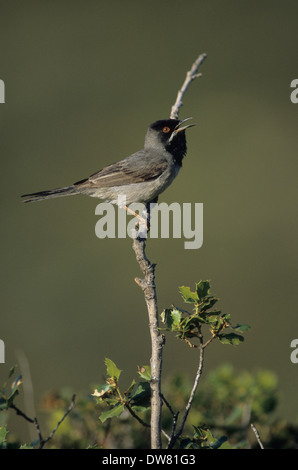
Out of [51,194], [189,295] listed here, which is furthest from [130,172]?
[189,295]

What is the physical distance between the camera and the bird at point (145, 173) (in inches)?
200

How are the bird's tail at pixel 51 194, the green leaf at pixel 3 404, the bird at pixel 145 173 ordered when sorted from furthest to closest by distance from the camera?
the bird at pixel 145 173
the bird's tail at pixel 51 194
the green leaf at pixel 3 404

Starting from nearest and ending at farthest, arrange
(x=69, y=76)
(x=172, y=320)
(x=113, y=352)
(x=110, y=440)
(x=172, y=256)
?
1. (x=172, y=320)
2. (x=110, y=440)
3. (x=113, y=352)
4. (x=172, y=256)
5. (x=69, y=76)

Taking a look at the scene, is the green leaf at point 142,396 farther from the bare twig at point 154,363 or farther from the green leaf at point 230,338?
the green leaf at point 230,338

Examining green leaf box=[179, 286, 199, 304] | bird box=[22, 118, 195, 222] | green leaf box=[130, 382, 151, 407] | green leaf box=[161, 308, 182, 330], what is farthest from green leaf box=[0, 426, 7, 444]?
bird box=[22, 118, 195, 222]

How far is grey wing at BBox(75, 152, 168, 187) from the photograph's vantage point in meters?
5.09

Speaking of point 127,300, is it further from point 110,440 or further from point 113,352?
point 110,440

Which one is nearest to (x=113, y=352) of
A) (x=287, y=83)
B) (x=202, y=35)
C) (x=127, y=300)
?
(x=127, y=300)

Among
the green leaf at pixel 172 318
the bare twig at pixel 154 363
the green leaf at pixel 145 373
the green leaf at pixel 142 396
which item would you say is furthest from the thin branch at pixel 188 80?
the green leaf at pixel 142 396

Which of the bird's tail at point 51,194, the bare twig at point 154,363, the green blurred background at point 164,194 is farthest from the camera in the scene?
the green blurred background at point 164,194

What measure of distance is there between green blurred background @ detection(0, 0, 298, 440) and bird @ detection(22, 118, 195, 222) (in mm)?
2676

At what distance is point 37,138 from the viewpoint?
43.4 ft

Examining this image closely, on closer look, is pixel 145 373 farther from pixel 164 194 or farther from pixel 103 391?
pixel 164 194
